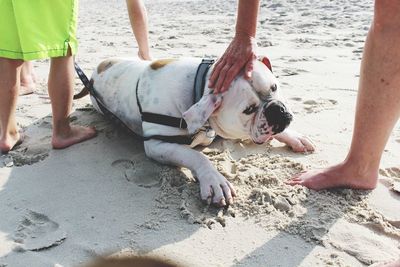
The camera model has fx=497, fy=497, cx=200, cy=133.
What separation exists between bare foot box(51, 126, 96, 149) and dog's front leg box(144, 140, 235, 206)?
0.49 m

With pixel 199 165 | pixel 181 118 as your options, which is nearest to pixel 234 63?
pixel 181 118

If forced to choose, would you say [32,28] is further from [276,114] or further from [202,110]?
[276,114]

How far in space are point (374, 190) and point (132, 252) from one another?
1.18m

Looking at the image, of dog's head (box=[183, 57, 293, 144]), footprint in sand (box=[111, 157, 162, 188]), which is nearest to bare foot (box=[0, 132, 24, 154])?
footprint in sand (box=[111, 157, 162, 188])

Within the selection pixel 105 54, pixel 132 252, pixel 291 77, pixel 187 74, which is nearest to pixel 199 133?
pixel 187 74

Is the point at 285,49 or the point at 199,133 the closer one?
the point at 199,133

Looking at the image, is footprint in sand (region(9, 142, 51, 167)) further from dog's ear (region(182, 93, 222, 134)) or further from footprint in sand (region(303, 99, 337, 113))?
footprint in sand (region(303, 99, 337, 113))

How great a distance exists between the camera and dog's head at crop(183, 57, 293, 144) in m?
2.26

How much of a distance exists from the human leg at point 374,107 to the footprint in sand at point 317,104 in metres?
1.01

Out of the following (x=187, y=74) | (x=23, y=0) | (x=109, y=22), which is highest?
(x=23, y=0)

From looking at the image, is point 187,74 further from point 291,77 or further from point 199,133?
point 291,77

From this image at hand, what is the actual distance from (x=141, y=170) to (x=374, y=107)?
1.17m

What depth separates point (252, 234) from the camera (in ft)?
6.59

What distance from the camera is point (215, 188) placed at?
222 centimetres
